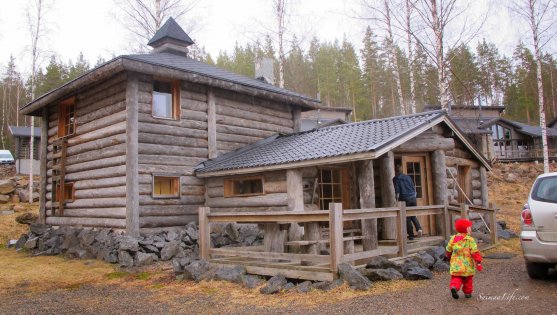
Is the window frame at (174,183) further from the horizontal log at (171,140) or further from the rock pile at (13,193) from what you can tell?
the rock pile at (13,193)

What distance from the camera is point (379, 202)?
11680mm

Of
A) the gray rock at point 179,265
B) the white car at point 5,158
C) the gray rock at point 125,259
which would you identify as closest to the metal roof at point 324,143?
the gray rock at point 179,265

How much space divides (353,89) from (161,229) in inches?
1497

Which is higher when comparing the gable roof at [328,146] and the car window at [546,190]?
the gable roof at [328,146]

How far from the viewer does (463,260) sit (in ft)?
18.7

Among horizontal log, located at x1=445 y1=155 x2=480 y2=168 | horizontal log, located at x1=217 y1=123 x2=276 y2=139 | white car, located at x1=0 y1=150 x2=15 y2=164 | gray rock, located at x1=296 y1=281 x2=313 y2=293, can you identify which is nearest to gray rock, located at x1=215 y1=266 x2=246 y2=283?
gray rock, located at x1=296 y1=281 x2=313 y2=293

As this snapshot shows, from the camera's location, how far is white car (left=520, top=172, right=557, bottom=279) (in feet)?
19.8

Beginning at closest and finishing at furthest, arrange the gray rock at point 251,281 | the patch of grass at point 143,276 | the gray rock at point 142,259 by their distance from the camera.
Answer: the gray rock at point 251,281 → the patch of grass at point 143,276 → the gray rock at point 142,259

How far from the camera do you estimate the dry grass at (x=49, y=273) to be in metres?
8.91

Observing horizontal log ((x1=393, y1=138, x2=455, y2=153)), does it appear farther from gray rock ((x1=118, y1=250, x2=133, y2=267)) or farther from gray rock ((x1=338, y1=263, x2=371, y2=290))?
gray rock ((x1=118, y1=250, x2=133, y2=267))

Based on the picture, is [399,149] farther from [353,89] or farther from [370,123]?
[353,89]

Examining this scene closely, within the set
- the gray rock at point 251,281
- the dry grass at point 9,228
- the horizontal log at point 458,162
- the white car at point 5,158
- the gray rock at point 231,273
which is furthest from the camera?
the white car at point 5,158

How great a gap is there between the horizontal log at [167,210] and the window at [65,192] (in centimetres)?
372

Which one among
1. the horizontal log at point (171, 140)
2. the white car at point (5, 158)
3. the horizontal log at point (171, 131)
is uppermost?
the white car at point (5, 158)
